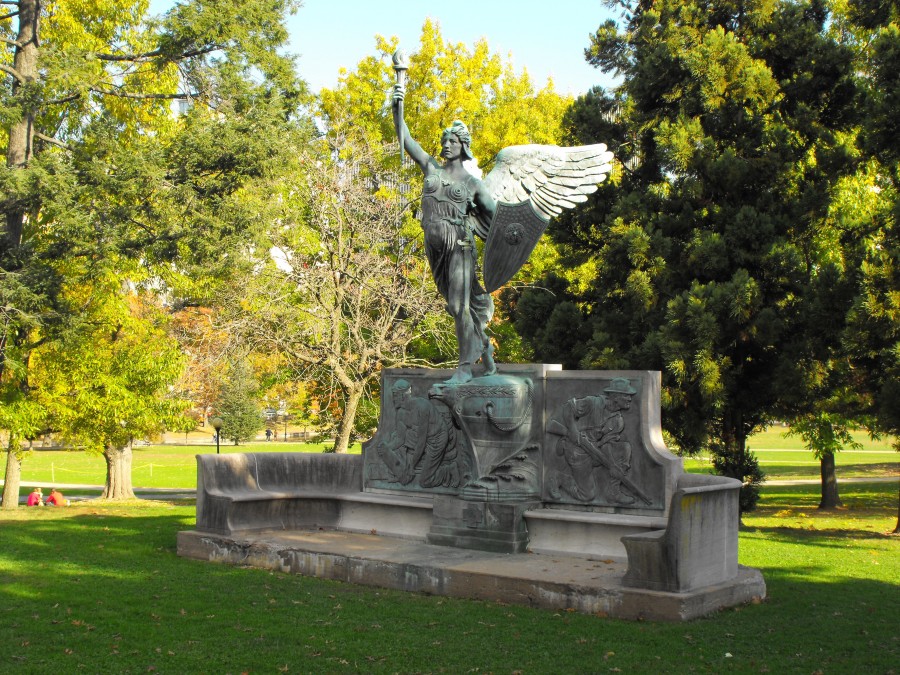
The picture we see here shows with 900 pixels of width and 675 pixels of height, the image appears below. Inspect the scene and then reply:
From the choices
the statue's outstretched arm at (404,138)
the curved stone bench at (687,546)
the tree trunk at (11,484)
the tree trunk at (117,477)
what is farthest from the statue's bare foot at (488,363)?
the tree trunk at (117,477)

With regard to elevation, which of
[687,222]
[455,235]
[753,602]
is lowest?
[753,602]

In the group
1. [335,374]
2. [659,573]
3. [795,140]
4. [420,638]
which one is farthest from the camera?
[335,374]

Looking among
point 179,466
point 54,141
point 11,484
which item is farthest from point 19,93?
point 179,466

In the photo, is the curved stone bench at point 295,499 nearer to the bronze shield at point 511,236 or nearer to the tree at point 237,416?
the bronze shield at point 511,236

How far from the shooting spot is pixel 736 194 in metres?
17.4

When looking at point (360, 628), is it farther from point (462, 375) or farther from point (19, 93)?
point (19, 93)

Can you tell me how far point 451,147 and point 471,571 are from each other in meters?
4.71

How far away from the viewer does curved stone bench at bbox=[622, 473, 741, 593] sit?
315 inches

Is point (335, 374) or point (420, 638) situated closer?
point (420, 638)

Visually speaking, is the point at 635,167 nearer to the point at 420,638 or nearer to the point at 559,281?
the point at 559,281

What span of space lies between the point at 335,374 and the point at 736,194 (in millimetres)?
9562

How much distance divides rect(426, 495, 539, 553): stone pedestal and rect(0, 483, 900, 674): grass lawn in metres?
1.36

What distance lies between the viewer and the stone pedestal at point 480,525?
10.1m

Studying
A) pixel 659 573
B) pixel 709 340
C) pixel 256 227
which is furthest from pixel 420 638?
pixel 256 227
